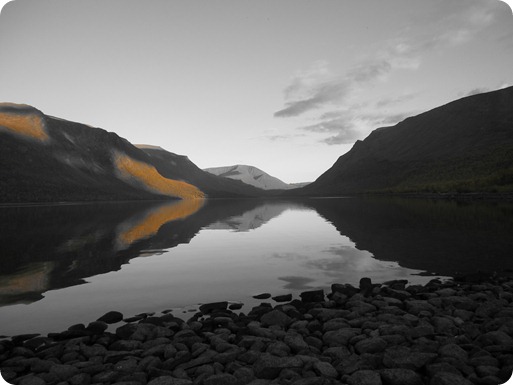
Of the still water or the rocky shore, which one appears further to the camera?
the still water

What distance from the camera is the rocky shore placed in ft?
26.0

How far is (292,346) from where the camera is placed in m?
9.52

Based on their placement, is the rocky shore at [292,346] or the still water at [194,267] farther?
the still water at [194,267]

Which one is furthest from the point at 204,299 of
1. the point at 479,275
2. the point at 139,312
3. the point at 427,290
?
the point at 479,275

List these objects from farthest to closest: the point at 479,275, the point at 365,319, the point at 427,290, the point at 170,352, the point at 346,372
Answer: the point at 479,275 < the point at 427,290 < the point at 365,319 < the point at 170,352 < the point at 346,372

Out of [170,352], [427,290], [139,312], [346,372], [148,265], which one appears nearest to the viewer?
[346,372]

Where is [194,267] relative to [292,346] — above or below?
below

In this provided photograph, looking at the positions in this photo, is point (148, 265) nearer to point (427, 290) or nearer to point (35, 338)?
point (35, 338)

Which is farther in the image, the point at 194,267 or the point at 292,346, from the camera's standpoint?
the point at 194,267

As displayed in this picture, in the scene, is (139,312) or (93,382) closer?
(93,382)

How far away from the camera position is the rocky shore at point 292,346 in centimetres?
791

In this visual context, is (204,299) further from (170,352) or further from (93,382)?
(93,382)

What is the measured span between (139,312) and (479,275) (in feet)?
50.9

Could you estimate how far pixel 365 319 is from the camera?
448 inches
